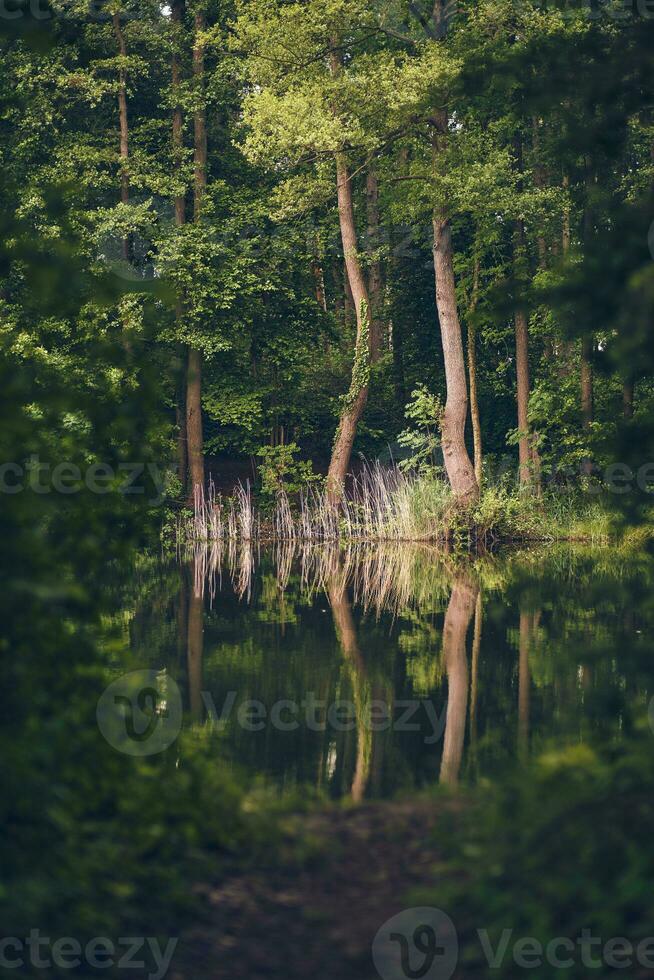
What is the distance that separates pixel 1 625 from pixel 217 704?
16.8ft

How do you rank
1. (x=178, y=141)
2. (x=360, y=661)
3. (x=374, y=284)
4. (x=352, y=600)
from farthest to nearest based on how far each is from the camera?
(x=374, y=284)
(x=178, y=141)
(x=352, y=600)
(x=360, y=661)

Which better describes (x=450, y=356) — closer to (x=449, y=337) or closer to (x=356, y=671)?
(x=449, y=337)

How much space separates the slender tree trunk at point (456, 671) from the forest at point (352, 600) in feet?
0.20

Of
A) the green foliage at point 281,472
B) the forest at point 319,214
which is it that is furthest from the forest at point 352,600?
the green foliage at point 281,472

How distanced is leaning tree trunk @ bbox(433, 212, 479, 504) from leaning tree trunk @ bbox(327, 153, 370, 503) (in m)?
2.34

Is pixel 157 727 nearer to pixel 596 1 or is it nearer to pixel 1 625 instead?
pixel 1 625

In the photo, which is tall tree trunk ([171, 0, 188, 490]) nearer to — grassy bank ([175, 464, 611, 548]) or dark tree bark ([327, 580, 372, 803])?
grassy bank ([175, 464, 611, 548])

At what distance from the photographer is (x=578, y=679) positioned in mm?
10477

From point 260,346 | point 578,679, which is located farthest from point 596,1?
point 260,346

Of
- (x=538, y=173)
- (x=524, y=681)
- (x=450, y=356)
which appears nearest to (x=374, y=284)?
(x=538, y=173)

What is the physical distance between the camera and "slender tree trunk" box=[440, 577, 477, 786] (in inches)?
304

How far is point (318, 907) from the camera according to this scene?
16.7 feet

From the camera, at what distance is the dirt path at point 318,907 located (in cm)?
464

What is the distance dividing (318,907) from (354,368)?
23906mm
